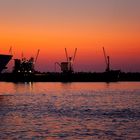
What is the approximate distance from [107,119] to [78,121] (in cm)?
331

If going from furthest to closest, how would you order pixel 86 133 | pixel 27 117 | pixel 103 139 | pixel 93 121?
pixel 27 117 < pixel 93 121 < pixel 86 133 < pixel 103 139

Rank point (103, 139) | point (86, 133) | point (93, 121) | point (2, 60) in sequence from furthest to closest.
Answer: point (2, 60)
point (93, 121)
point (86, 133)
point (103, 139)

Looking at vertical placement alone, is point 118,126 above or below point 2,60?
below

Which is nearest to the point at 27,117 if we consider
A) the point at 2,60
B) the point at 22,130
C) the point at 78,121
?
the point at 78,121

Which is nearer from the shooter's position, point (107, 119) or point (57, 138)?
point (57, 138)

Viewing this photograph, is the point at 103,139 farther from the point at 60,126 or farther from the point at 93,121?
the point at 93,121

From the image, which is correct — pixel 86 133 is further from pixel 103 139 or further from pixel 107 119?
pixel 107 119

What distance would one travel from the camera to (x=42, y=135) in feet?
112

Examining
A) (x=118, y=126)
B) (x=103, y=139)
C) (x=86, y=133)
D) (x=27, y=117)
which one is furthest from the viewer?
(x=27, y=117)

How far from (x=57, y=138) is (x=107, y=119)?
1376 cm

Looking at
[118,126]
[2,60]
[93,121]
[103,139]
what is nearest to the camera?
[103,139]

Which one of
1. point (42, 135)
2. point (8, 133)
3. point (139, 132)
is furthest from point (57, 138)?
point (139, 132)

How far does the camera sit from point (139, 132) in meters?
35.5

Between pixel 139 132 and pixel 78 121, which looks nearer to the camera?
pixel 139 132
